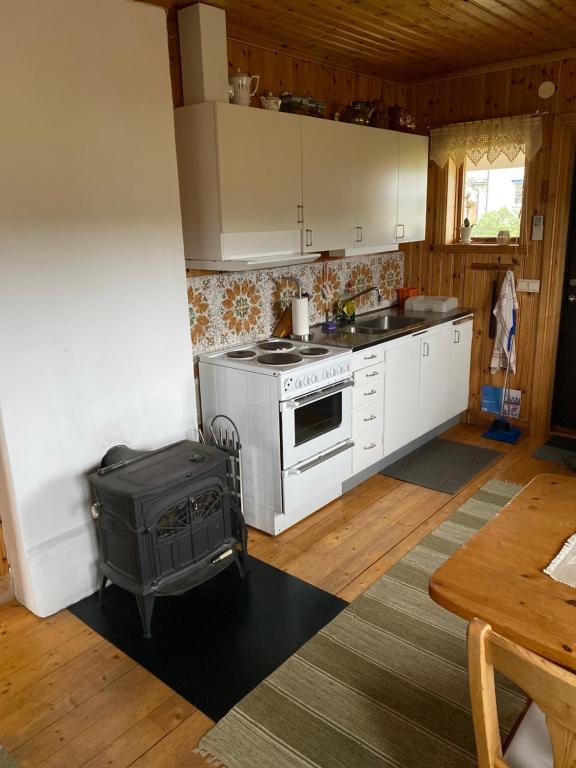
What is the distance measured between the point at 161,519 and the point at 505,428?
10.0 ft

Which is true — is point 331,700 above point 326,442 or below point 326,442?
→ below

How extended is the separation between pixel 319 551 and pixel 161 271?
1.60 meters

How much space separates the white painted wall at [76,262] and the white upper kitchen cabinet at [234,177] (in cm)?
22

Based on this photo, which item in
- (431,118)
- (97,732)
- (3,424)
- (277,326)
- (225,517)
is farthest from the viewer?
(431,118)

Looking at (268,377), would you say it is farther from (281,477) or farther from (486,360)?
(486,360)

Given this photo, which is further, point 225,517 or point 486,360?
point 486,360

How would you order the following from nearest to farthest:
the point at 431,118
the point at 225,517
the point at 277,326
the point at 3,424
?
the point at 3,424 → the point at 225,517 → the point at 277,326 → the point at 431,118

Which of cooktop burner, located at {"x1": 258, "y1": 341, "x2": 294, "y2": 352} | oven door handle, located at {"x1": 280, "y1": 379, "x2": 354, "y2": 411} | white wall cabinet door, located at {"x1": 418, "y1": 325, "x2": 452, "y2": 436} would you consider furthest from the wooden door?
cooktop burner, located at {"x1": 258, "y1": 341, "x2": 294, "y2": 352}

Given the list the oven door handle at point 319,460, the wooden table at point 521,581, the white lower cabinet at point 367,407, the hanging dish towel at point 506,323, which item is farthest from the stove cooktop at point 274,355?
the hanging dish towel at point 506,323

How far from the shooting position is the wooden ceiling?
9.73ft

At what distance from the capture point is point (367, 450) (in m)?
3.75

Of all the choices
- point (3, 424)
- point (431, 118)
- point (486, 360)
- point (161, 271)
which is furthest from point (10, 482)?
point (431, 118)

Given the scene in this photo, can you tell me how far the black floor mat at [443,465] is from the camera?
12.6 ft

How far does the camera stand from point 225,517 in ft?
9.00
